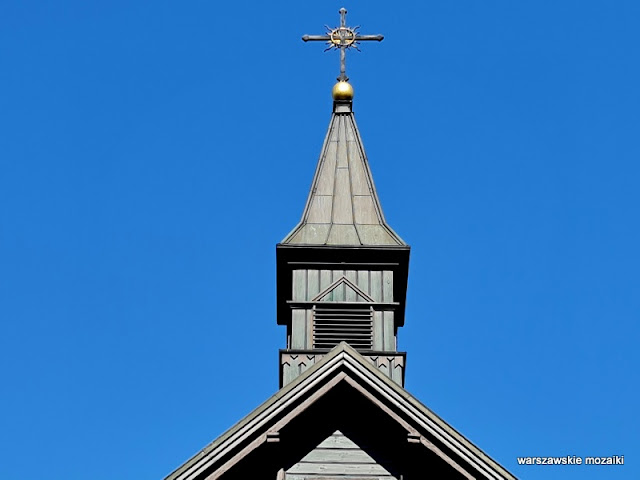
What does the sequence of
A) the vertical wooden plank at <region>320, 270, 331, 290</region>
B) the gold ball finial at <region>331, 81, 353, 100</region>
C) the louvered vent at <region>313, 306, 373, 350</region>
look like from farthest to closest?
the gold ball finial at <region>331, 81, 353, 100</region>
the vertical wooden plank at <region>320, 270, 331, 290</region>
the louvered vent at <region>313, 306, 373, 350</region>

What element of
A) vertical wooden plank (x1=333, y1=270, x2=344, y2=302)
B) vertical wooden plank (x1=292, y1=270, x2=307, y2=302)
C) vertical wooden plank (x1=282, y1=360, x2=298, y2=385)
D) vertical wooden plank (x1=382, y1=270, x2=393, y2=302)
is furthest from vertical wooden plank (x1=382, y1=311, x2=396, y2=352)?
vertical wooden plank (x1=282, y1=360, x2=298, y2=385)

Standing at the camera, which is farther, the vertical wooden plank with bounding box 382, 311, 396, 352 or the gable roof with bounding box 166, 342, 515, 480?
the vertical wooden plank with bounding box 382, 311, 396, 352

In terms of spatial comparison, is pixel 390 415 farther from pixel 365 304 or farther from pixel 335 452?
pixel 365 304

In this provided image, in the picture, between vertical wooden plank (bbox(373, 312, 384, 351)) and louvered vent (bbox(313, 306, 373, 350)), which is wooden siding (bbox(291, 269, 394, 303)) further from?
vertical wooden plank (bbox(373, 312, 384, 351))

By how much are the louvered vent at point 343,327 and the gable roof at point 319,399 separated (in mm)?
5442

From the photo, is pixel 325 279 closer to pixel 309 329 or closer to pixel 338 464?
pixel 309 329

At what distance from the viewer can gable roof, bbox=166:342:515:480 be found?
2486 cm

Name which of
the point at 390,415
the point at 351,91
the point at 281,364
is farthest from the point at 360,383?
the point at 351,91

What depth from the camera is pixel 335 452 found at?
2577 cm

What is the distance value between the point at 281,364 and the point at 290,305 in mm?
1673

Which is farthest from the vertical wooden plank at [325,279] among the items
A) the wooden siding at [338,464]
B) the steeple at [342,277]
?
the wooden siding at [338,464]

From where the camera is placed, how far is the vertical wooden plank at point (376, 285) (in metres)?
32.1

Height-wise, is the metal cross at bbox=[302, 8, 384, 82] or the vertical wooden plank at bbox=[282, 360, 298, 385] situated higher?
the metal cross at bbox=[302, 8, 384, 82]

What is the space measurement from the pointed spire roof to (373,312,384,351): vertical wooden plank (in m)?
1.78
